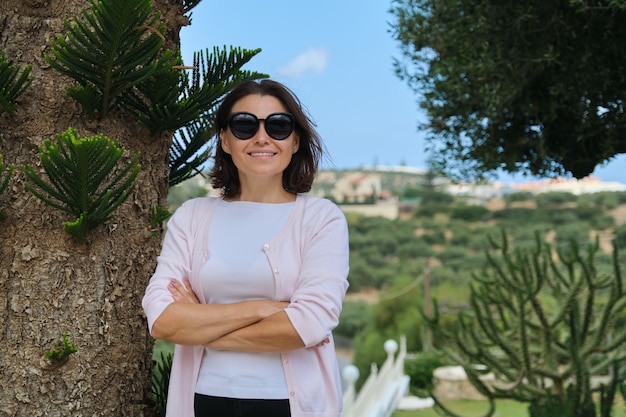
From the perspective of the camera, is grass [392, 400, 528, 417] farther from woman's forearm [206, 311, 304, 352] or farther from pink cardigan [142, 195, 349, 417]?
woman's forearm [206, 311, 304, 352]

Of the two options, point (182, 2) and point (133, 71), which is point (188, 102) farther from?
point (182, 2)

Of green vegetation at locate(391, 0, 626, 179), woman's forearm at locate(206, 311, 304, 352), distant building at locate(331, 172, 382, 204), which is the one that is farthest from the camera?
distant building at locate(331, 172, 382, 204)

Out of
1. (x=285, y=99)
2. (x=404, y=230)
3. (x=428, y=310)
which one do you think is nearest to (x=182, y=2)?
(x=285, y=99)

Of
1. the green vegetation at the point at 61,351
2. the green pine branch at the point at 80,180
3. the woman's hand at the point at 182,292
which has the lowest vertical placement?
the green vegetation at the point at 61,351

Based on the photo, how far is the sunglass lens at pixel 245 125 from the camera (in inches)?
70.0

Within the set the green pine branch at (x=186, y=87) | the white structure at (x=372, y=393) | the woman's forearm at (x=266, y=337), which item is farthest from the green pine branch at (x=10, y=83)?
the white structure at (x=372, y=393)

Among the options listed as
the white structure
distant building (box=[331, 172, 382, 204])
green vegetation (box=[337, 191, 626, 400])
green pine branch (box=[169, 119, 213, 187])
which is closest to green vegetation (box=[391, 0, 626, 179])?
green pine branch (box=[169, 119, 213, 187])

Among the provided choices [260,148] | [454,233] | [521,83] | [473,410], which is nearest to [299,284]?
[260,148]

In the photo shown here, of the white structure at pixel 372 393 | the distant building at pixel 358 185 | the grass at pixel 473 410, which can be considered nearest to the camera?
the white structure at pixel 372 393

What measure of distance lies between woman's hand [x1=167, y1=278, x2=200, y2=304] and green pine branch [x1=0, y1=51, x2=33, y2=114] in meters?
0.57

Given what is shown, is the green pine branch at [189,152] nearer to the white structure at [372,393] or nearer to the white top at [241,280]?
the white top at [241,280]

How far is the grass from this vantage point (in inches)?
637

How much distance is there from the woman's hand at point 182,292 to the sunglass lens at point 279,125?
40 centimetres

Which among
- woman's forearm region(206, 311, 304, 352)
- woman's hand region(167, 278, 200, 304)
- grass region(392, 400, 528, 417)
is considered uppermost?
woman's hand region(167, 278, 200, 304)
